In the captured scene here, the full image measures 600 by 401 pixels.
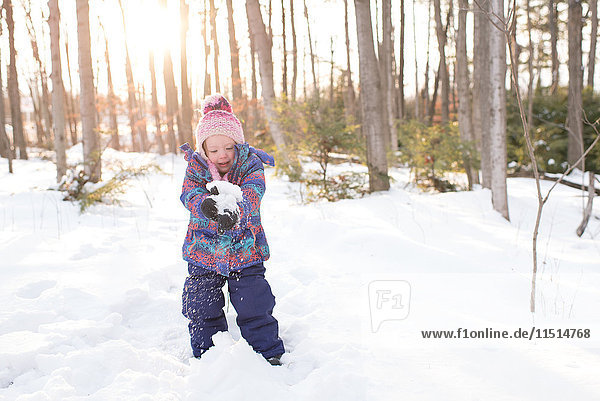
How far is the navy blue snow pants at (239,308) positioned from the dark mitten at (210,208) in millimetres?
510

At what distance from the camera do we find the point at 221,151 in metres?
2.31

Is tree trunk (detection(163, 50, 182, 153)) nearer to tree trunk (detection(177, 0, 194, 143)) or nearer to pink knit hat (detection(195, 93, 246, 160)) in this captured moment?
tree trunk (detection(177, 0, 194, 143))

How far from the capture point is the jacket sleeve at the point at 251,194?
2086 mm

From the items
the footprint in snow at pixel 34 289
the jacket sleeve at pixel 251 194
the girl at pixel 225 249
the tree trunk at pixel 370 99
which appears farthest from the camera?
the tree trunk at pixel 370 99

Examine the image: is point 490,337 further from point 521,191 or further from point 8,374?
point 521,191

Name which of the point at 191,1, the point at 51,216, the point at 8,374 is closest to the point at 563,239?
the point at 8,374

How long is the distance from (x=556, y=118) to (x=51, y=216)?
13.3 metres

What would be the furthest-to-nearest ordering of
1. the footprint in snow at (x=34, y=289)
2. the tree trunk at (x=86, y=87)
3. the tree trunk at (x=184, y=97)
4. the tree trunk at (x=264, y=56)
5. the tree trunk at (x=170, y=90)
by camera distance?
1. the tree trunk at (x=170, y=90)
2. the tree trunk at (x=184, y=97)
3. the tree trunk at (x=264, y=56)
4. the tree trunk at (x=86, y=87)
5. the footprint in snow at (x=34, y=289)

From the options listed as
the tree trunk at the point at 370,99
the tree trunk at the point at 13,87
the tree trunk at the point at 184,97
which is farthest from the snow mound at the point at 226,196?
the tree trunk at the point at 13,87

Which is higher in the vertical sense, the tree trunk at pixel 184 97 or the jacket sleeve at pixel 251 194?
the tree trunk at pixel 184 97

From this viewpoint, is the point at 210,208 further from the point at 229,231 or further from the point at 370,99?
the point at 370,99

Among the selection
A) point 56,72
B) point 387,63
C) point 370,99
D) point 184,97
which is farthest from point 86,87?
point 387,63

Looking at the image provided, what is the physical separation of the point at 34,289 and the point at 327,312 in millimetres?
2170

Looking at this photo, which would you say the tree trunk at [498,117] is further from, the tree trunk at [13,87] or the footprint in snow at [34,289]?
the tree trunk at [13,87]
